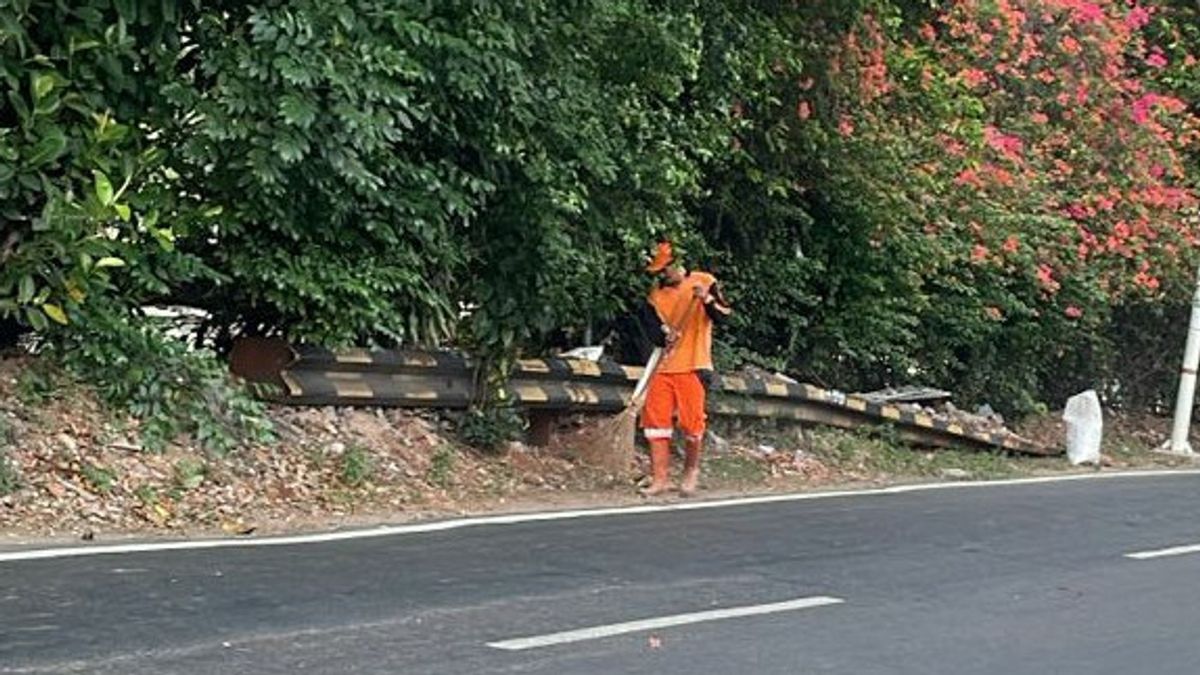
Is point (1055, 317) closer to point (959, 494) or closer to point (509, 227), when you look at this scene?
point (959, 494)

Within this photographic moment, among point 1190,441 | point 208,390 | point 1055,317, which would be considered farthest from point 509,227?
point 1190,441

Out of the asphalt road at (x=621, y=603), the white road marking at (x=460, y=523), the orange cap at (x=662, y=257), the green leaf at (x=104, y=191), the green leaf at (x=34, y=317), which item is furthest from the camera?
the orange cap at (x=662, y=257)

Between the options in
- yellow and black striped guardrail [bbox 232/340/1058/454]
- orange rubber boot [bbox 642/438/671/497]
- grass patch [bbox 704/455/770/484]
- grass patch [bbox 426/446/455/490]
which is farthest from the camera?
grass patch [bbox 704/455/770/484]

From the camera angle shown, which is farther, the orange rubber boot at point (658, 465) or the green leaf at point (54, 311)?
the orange rubber boot at point (658, 465)

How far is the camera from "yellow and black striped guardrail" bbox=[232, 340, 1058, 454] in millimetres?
11094

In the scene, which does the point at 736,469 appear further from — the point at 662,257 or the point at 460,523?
the point at 460,523

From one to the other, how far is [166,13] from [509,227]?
10.5 feet

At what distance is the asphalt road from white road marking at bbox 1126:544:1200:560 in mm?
155

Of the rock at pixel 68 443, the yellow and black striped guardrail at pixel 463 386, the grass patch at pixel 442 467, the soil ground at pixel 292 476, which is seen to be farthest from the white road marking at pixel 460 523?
the yellow and black striped guardrail at pixel 463 386

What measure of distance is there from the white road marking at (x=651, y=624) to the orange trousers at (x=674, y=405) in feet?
12.9

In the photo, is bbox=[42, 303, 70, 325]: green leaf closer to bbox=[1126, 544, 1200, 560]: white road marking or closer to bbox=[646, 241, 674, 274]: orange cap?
bbox=[646, 241, 674, 274]: orange cap

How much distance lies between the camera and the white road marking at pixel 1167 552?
10.4 meters

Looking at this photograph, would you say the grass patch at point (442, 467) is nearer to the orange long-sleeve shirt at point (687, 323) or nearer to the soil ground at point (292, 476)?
the soil ground at point (292, 476)

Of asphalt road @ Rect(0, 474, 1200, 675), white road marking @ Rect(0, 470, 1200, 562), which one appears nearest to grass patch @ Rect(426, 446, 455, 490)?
white road marking @ Rect(0, 470, 1200, 562)
